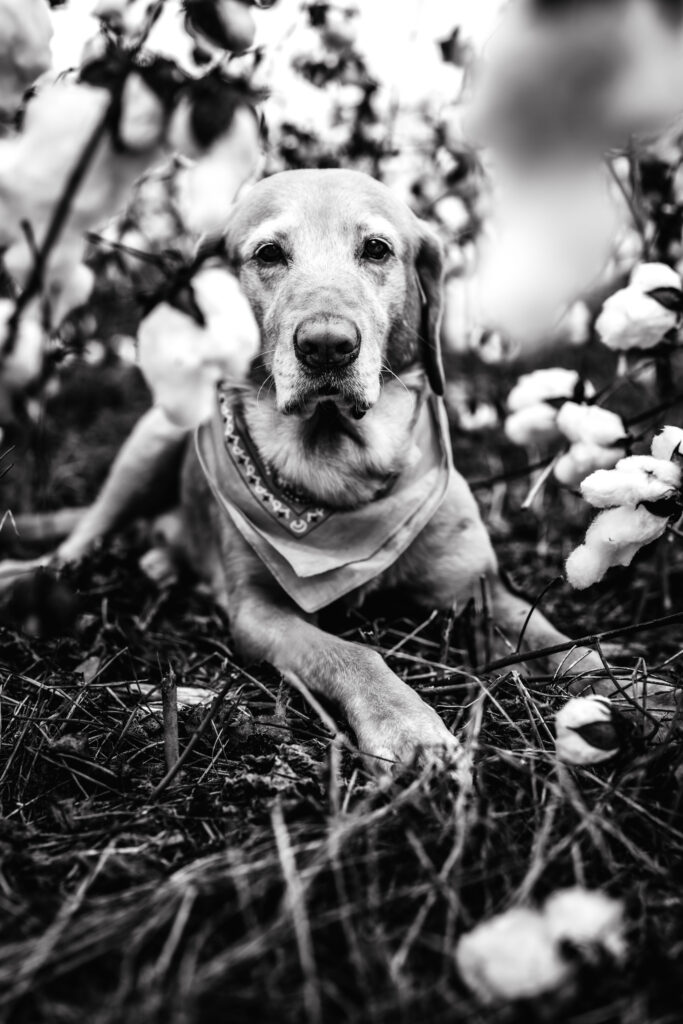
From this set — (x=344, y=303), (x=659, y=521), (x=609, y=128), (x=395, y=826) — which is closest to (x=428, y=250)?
(x=344, y=303)

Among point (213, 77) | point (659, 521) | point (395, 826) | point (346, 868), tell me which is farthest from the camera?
point (659, 521)

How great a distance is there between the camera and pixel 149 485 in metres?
4.12

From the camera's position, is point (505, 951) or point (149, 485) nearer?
point (505, 951)

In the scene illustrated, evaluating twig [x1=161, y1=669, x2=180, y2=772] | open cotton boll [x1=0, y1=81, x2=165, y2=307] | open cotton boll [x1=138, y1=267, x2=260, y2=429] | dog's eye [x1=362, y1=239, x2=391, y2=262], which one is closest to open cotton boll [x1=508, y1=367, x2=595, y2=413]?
dog's eye [x1=362, y1=239, x2=391, y2=262]

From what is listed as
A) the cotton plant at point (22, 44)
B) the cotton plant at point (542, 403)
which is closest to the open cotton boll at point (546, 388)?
the cotton plant at point (542, 403)

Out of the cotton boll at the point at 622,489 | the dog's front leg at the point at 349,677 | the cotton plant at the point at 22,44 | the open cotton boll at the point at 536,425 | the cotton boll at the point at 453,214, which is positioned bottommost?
the dog's front leg at the point at 349,677

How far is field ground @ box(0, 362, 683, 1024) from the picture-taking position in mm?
1190

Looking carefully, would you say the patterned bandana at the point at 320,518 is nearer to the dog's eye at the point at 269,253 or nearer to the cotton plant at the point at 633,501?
the dog's eye at the point at 269,253

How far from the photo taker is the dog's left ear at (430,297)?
3.03 meters

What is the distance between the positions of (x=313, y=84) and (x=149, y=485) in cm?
223

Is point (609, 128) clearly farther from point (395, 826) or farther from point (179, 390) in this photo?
point (395, 826)

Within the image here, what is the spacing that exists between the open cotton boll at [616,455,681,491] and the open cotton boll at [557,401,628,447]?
1.54ft

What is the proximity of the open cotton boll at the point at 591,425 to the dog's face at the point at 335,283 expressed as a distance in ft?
1.92

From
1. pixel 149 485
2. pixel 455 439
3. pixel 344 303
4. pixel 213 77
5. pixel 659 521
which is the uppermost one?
pixel 213 77
